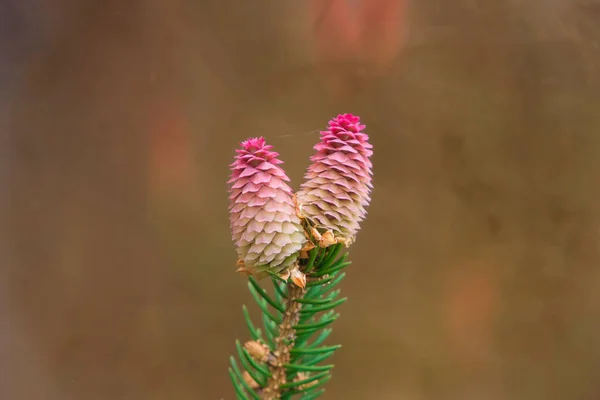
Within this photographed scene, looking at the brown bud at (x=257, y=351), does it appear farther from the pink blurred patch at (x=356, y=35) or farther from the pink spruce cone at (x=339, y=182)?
the pink blurred patch at (x=356, y=35)

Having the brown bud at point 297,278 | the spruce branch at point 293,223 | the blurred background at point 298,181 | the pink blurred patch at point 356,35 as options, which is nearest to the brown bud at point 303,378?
the spruce branch at point 293,223

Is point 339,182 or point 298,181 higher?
point 298,181

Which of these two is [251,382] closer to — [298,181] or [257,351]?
[257,351]

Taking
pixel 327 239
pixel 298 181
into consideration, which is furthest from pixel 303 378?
pixel 298 181

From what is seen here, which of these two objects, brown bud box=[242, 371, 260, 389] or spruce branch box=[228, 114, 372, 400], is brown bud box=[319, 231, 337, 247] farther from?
brown bud box=[242, 371, 260, 389]
